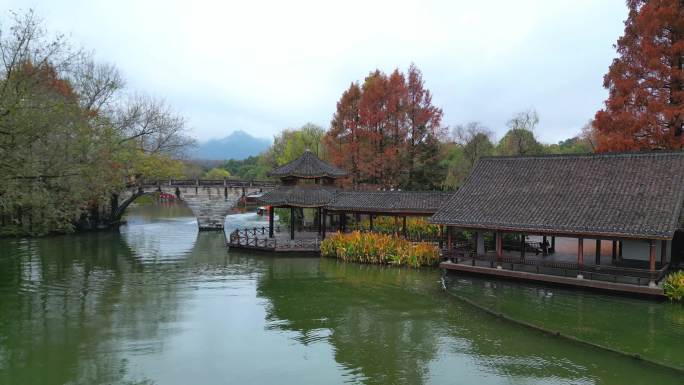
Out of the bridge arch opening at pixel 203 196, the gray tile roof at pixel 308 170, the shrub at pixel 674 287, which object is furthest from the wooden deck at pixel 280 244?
the shrub at pixel 674 287

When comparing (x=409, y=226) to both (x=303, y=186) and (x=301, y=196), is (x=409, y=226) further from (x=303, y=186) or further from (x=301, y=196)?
(x=303, y=186)

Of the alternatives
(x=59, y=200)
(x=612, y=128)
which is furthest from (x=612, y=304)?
(x=59, y=200)

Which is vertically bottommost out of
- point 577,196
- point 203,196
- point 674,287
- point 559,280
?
point 559,280

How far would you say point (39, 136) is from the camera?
18.0 metres

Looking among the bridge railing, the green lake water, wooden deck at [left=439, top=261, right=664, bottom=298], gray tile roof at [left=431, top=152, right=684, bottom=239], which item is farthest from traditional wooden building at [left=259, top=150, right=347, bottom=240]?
the bridge railing

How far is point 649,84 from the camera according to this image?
23.8 metres

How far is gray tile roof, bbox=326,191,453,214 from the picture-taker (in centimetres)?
2570

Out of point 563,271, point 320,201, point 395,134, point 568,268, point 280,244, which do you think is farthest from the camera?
point 395,134

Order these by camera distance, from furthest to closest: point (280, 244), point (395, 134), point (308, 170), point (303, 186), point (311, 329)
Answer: point (395, 134), point (308, 170), point (303, 186), point (280, 244), point (311, 329)

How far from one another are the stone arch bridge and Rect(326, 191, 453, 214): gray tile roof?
50.4 ft

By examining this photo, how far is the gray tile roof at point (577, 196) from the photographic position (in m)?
16.9

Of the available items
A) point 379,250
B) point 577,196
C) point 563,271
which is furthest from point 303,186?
point 563,271

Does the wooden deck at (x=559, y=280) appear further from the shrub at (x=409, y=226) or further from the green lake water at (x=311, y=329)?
the shrub at (x=409, y=226)

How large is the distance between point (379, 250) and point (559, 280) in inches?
368
